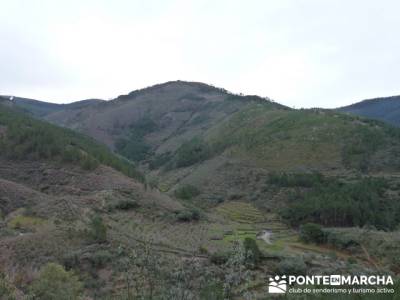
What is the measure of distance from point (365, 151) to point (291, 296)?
249ft

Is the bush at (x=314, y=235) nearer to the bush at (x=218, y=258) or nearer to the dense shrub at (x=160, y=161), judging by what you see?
the bush at (x=218, y=258)

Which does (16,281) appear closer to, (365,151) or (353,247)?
(353,247)

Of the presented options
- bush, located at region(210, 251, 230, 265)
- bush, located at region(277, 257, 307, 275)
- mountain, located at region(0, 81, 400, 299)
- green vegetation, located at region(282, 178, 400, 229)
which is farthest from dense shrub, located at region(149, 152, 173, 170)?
bush, located at region(277, 257, 307, 275)

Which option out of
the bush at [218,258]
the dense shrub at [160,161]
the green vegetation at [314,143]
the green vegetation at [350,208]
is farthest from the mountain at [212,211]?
the dense shrub at [160,161]

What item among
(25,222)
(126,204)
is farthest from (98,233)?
(126,204)

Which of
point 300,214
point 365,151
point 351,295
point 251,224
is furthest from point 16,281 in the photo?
point 365,151

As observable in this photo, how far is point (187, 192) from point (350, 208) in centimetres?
3340

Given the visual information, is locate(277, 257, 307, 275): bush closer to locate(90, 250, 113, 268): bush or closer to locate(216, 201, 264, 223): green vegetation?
locate(90, 250, 113, 268): bush

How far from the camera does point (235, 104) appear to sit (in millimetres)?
197500

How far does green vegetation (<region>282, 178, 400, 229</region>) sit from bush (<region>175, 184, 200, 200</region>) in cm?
2193

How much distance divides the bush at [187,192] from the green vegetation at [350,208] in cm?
2193

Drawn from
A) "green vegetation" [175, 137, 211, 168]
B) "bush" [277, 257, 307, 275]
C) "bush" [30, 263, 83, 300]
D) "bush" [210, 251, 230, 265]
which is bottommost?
"bush" [277, 257, 307, 275]

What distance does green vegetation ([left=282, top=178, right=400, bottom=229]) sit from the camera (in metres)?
67.2

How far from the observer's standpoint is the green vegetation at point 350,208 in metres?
67.2
